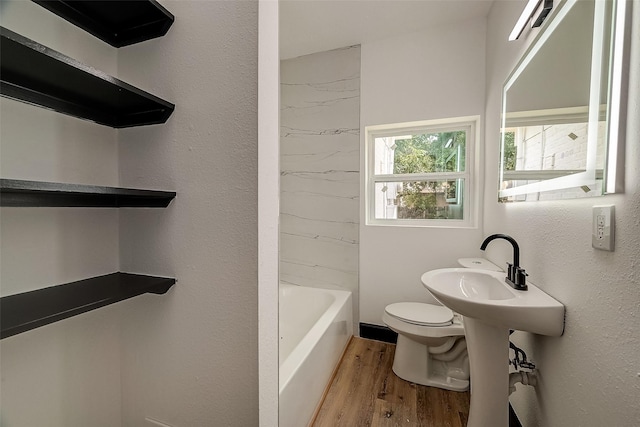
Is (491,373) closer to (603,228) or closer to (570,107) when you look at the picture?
(603,228)

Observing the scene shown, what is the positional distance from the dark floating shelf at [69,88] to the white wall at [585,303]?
1343 mm

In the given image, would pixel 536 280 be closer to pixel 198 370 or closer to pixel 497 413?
pixel 497 413

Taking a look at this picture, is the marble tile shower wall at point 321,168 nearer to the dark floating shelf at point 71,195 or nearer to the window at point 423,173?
the window at point 423,173

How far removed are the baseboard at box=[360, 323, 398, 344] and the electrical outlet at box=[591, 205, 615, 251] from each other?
169 centimetres

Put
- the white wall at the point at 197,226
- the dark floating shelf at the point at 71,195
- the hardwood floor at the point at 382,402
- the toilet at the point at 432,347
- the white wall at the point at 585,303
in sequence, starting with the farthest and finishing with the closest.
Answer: the toilet at the point at 432,347, the hardwood floor at the point at 382,402, the white wall at the point at 197,226, the white wall at the point at 585,303, the dark floating shelf at the point at 71,195

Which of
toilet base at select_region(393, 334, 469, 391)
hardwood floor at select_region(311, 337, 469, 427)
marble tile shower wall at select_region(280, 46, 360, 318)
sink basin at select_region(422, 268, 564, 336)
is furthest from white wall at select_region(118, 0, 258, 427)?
marble tile shower wall at select_region(280, 46, 360, 318)

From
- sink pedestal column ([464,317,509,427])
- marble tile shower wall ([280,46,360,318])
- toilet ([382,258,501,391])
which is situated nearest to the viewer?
sink pedestal column ([464,317,509,427])

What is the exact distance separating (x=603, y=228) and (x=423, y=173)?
5.01ft

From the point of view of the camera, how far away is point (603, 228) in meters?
0.76

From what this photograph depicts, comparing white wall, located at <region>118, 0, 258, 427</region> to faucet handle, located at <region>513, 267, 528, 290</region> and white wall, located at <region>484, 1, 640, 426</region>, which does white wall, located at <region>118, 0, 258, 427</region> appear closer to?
white wall, located at <region>484, 1, 640, 426</region>

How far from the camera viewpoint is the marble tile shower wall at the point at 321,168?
229cm

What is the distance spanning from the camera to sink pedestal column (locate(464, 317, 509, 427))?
3.75 ft

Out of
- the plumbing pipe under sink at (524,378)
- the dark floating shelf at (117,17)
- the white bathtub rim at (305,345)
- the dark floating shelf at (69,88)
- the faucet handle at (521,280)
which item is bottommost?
the white bathtub rim at (305,345)

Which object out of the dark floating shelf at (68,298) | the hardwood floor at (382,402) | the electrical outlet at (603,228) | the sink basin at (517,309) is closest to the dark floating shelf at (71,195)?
the dark floating shelf at (68,298)
